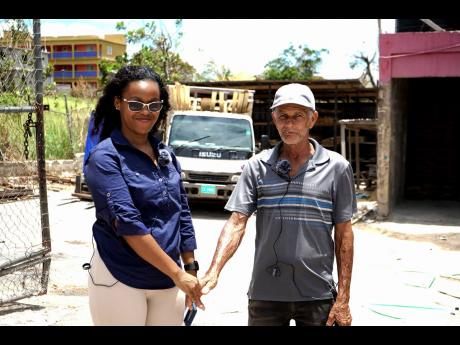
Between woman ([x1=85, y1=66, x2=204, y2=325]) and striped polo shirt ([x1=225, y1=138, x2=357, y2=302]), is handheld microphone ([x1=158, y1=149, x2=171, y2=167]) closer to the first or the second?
woman ([x1=85, y1=66, x2=204, y2=325])

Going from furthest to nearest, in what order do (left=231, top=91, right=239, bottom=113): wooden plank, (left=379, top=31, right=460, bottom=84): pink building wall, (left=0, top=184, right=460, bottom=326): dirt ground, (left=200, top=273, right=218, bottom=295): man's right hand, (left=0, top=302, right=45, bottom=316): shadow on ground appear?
(left=231, top=91, right=239, bottom=113): wooden plank → (left=379, top=31, right=460, bottom=84): pink building wall → (left=0, top=184, right=460, bottom=326): dirt ground → (left=0, top=302, right=45, bottom=316): shadow on ground → (left=200, top=273, right=218, bottom=295): man's right hand

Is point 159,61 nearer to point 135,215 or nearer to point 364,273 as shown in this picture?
point 364,273

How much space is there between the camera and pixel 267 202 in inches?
109

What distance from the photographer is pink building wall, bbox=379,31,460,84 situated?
10844mm

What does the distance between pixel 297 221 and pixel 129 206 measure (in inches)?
32.1

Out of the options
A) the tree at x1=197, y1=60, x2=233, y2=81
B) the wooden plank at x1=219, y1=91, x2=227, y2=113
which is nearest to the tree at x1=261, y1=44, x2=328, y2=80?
the tree at x1=197, y1=60, x2=233, y2=81

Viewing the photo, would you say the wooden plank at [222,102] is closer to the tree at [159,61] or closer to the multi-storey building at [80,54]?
the tree at [159,61]

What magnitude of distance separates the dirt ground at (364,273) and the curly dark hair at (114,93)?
2602 millimetres

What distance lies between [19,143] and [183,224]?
7235 mm

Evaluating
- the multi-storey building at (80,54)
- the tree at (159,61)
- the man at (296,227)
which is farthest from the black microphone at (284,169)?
the multi-storey building at (80,54)

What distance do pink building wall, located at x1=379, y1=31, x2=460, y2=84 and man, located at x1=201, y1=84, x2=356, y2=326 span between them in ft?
29.2

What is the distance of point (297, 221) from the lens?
8.95ft
